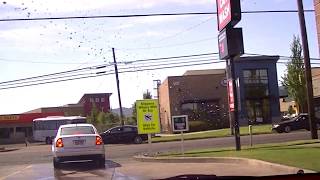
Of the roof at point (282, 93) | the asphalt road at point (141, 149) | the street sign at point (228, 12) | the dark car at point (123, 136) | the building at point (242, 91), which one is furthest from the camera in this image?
the roof at point (282, 93)

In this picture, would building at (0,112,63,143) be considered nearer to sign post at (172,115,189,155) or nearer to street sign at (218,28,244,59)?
sign post at (172,115,189,155)

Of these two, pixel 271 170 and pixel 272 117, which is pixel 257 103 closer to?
pixel 272 117

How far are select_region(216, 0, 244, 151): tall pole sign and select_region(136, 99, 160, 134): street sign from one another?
13.3ft

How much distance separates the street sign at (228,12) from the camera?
19359 mm

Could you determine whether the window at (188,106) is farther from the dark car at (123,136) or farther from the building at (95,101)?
the building at (95,101)

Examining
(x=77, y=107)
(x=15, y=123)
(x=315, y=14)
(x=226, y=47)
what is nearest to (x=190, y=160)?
(x=226, y=47)

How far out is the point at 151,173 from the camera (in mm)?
15086

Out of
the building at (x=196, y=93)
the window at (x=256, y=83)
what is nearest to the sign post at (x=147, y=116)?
the building at (x=196, y=93)

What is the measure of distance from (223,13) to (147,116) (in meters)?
6.04

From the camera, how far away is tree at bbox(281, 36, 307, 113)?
5147cm

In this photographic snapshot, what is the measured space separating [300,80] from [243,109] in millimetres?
12297

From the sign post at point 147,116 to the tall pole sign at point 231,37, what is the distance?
4.06 metres

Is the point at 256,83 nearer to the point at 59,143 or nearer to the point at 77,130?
the point at 77,130

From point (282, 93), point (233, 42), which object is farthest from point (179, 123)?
point (282, 93)
